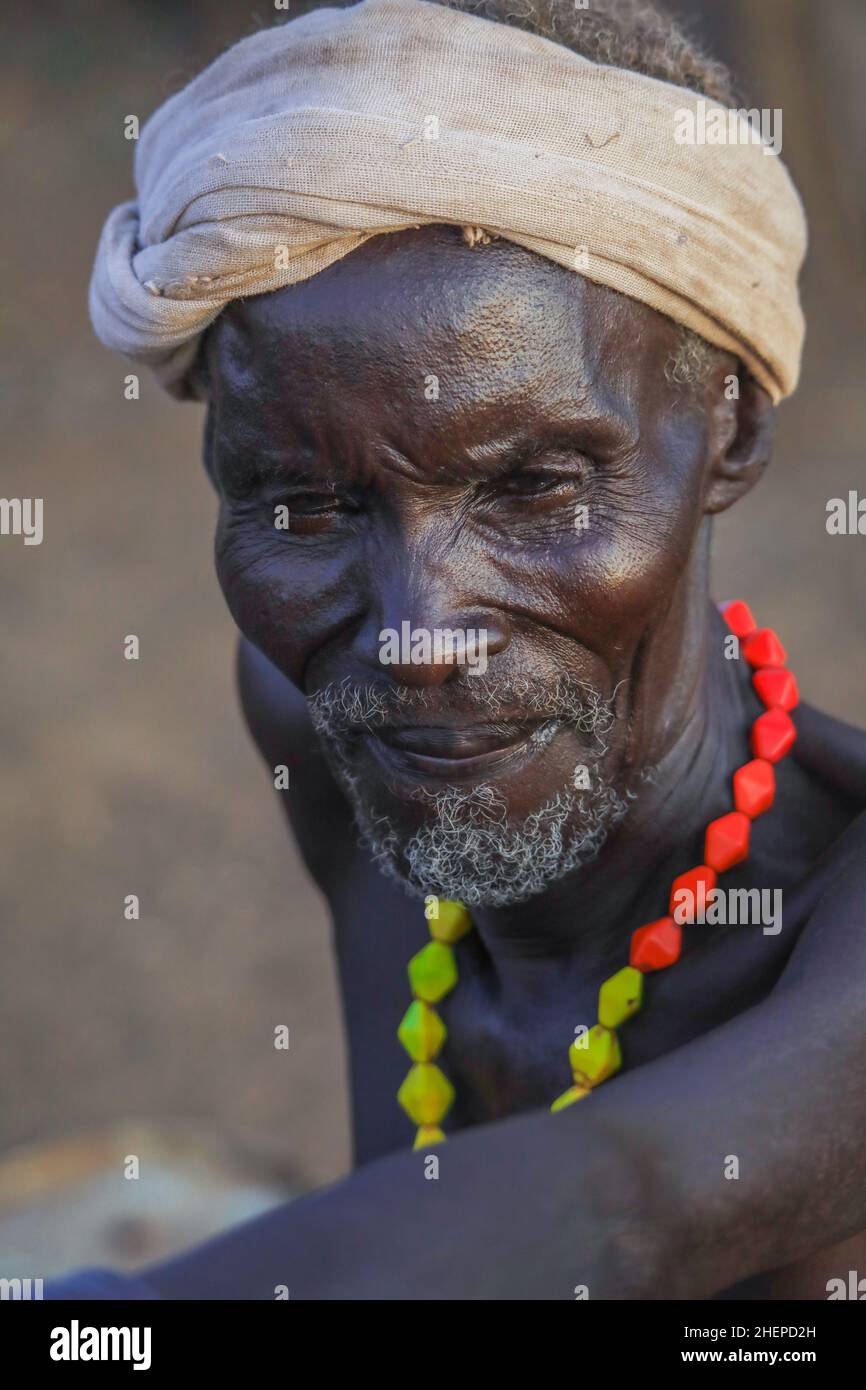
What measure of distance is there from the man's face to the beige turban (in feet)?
0.17

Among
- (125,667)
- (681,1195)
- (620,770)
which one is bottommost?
(681,1195)

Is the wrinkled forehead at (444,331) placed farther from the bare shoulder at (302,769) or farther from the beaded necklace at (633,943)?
the bare shoulder at (302,769)

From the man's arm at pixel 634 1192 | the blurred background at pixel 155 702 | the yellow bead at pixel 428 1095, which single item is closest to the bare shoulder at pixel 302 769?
the yellow bead at pixel 428 1095

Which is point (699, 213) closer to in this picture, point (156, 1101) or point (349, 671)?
point (349, 671)

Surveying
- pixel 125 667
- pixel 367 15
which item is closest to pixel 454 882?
pixel 367 15

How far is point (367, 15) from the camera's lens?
227cm

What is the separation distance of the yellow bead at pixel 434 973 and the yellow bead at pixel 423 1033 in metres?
0.02

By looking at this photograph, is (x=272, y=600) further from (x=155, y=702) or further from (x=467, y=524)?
(x=155, y=702)

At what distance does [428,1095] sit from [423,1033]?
100 millimetres

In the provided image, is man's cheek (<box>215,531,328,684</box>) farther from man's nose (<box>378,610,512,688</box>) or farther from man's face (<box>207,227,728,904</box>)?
man's nose (<box>378,610,512,688</box>)

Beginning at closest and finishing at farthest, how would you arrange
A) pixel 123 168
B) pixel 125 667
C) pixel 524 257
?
pixel 524 257 < pixel 125 667 < pixel 123 168

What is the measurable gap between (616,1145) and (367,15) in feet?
4.89

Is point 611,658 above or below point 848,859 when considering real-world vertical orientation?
above

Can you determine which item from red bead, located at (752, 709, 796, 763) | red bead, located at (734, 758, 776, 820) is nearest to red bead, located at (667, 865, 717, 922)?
red bead, located at (734, 758, 776, 820)
